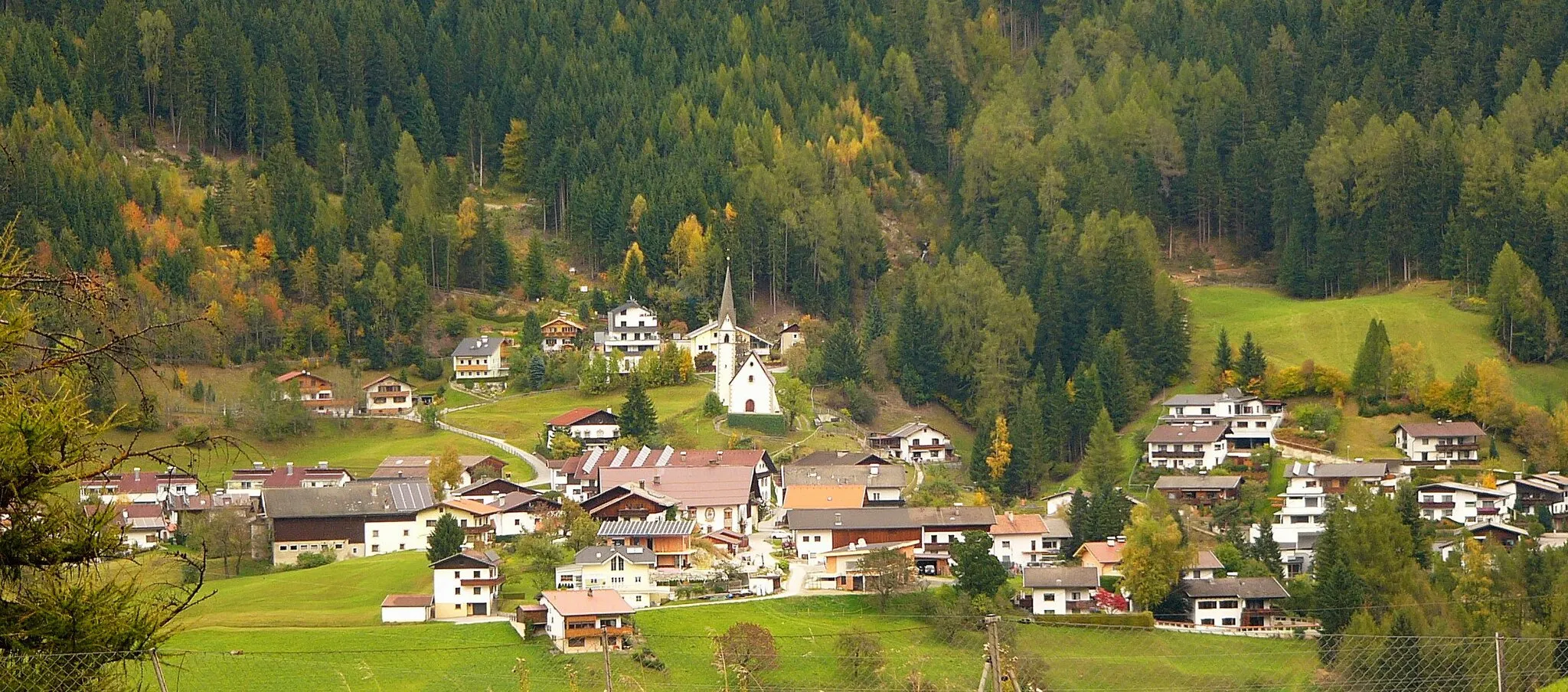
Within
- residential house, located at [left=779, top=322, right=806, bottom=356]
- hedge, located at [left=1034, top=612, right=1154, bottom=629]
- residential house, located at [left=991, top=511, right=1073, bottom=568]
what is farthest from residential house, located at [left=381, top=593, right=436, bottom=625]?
residential house, located at [left=779, top=322, right=806, bottom=356]

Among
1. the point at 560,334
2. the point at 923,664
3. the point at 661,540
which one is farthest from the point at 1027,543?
the point at 560,334

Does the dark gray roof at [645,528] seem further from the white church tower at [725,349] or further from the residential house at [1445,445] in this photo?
the residential house at [1445,445]

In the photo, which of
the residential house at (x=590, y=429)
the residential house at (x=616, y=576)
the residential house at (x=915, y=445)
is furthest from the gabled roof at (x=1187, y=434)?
the residential house at (x=616, y=576)

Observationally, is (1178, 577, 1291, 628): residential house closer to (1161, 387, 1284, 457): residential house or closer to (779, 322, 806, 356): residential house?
(1161, 387, 1284, 457): residential house

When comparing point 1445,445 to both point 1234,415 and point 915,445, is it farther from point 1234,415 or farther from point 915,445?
point 915,445

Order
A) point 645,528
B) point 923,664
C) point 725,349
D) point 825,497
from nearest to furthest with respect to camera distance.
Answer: point 923,664, point 645,528, point 825,497, point 725,349

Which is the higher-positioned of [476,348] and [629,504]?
[476,348]

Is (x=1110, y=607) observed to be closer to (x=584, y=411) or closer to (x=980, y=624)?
(x=980, y=624)
